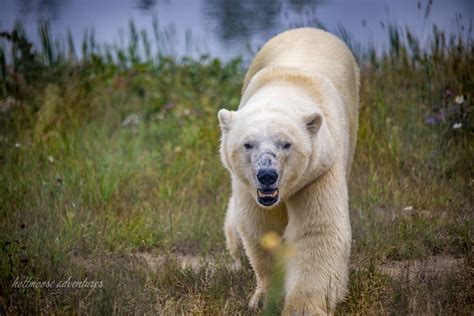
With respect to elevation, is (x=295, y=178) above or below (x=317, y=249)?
above

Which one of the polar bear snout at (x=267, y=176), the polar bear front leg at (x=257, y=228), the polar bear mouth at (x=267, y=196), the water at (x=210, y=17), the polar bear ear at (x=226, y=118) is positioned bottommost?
the water at (x=210, y=17)

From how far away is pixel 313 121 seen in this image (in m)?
3.83

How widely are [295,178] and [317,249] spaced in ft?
1.30

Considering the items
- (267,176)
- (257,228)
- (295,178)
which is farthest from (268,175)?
(257,228)

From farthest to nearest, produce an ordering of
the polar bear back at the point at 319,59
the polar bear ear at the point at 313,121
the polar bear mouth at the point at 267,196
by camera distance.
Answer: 1. the polar bear back at the point at 319,59
2. the polar bear ear at the point at 313,121
3. the polar bear mouth at the point at 267,196

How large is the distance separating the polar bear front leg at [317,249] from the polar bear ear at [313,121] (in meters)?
0.28

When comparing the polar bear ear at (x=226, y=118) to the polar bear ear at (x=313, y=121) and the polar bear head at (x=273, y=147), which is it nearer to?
the polar bear head at (x=273, y=147)

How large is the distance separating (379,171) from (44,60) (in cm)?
416

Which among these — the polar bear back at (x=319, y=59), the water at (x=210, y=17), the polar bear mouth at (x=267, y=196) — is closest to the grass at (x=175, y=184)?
the polar bear mouth at (x=267, y=196)

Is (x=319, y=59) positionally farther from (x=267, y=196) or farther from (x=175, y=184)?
(x=175, y=184)

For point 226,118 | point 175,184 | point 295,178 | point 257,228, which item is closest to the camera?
point 295,178

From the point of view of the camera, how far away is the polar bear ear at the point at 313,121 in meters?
3.81

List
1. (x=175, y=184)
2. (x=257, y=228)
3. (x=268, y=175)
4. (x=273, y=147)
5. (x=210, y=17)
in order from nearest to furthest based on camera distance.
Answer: (x=268, y=175), (x=273, y=147), (x=257, y=228), (x=175, y=184), (x=210, y=17)

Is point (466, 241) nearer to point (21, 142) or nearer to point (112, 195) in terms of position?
point (112, 195)
